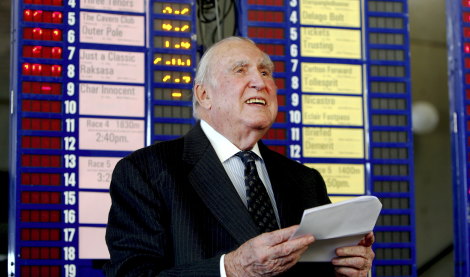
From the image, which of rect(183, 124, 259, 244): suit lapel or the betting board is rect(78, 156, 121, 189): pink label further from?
rect(183, 124, 259, 244): suit lapel

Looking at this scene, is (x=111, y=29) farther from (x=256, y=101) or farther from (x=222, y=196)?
(x=222, y=196)

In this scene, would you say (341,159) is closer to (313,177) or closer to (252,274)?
(313,177)

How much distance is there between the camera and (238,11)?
435cm

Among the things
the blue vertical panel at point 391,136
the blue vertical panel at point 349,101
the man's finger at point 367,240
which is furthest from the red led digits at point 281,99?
the man's finger at point 367,240

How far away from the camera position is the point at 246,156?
2588mm

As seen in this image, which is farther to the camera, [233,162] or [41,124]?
[41,124]

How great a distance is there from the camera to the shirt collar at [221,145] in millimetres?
2588

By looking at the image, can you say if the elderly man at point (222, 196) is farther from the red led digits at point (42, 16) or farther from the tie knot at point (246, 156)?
the red led digits at point (42, 16)

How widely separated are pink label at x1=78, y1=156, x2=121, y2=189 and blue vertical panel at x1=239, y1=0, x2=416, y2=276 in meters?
0.90

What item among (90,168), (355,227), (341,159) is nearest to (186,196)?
(355,227)

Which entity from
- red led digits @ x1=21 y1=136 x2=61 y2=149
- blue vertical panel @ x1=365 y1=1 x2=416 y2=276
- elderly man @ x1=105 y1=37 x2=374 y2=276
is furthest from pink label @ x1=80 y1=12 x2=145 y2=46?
elderly man @ x1=105 y1=37 x2=374 y2=276

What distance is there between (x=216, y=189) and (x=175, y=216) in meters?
0.17

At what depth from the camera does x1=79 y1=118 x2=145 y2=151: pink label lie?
3.97 meters

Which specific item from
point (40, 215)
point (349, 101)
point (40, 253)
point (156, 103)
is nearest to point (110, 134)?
point (156, 103)
